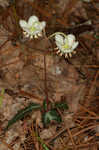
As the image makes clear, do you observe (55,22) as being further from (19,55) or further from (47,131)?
(47,131)

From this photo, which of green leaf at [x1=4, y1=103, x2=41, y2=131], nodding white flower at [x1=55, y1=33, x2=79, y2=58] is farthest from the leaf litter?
nodding white flower at [x1=55, y1=33, x2=79, y2=58]

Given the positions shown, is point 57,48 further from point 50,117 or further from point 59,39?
point 50,117

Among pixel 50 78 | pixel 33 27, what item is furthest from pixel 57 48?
pixel 50 78

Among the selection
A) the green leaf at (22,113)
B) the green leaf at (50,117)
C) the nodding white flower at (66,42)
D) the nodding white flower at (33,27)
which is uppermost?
the nodding white flower at (33,27)

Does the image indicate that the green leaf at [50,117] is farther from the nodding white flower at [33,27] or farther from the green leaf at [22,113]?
the nodding white flower at [33,27]

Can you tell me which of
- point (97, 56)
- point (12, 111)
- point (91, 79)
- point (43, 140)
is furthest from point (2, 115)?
point (97, 56)

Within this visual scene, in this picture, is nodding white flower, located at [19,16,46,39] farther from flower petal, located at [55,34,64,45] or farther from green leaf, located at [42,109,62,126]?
green leaf, located at [42,109,62,126]

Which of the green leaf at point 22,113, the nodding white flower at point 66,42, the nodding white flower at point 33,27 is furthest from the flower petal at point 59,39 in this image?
the green leaf at point 22,113

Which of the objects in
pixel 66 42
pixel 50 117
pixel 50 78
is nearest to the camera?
pixel 66 42
